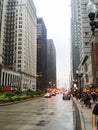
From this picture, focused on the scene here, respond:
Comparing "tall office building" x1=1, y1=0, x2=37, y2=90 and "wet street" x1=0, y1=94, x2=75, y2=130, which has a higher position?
"tall office building" x1=1, y1=0, x2=37, y2=90

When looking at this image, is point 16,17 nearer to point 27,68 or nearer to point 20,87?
point 27,68

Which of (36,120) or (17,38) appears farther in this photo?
(17,38)

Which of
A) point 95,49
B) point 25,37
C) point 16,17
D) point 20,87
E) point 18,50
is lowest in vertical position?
point 20,87

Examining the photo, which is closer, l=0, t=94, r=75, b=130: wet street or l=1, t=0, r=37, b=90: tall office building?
l=0, t=94, r=75, b=130: wet street

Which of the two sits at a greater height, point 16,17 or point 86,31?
point 16,17

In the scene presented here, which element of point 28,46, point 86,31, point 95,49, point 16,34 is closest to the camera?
point 95,49

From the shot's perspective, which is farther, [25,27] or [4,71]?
[25,27]

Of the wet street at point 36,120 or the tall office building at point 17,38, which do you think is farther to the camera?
the tall office building at point 17,38

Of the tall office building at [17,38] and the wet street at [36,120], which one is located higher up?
the tall office building at [17,38]

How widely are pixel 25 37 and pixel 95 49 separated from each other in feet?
279

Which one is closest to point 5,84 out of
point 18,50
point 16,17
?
point 18,50

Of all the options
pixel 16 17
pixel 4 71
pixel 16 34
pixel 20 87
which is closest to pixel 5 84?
pixel 4 71

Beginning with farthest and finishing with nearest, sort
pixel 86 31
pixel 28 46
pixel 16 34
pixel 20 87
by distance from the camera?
pixel 28 46
pixel 16 34
pixel 20 87
pixel 86 31

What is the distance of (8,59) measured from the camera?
131875 millimetres
